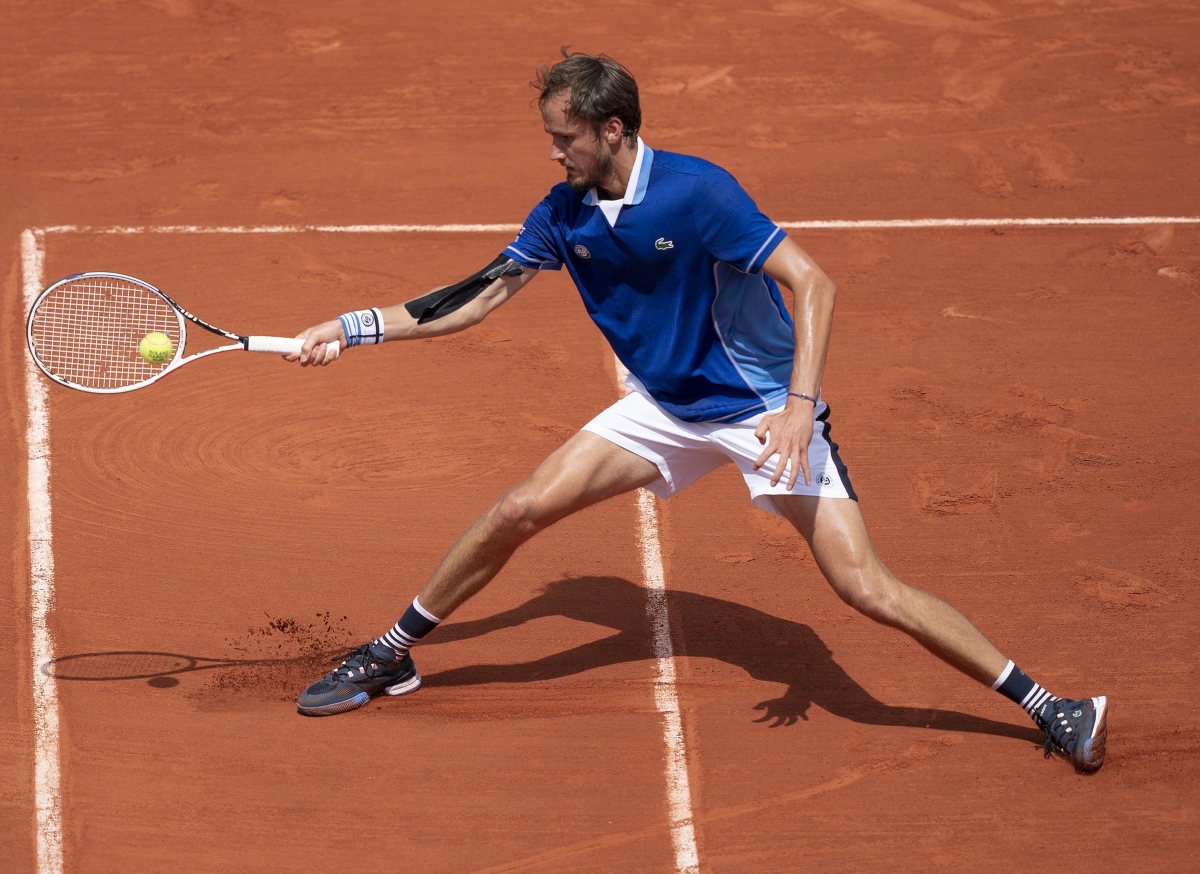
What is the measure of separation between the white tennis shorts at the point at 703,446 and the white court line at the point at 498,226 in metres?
3.82

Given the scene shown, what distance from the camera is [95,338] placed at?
6266 millimetres

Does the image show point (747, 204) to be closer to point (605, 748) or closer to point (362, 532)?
point (605, 748)

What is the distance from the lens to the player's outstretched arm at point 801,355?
15.1 ft

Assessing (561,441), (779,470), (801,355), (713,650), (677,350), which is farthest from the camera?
(561,441)

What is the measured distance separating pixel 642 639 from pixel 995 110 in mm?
5983

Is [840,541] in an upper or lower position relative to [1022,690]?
upper

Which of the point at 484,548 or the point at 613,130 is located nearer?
the point at 613,130

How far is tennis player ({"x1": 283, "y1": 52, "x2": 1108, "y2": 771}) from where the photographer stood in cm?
474

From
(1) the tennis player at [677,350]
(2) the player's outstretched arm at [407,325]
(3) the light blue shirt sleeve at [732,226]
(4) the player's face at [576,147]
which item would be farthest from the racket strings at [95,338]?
(3) the light blue shirt sleeve at [732,226]

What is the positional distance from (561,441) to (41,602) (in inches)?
102

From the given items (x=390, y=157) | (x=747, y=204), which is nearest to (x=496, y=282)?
(x=747, y=204)

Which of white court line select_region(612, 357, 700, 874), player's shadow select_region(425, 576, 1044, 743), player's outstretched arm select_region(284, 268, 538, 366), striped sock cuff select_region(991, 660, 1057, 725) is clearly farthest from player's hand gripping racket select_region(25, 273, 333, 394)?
striped sock cuff select_region(991, 660, 1057, 725)

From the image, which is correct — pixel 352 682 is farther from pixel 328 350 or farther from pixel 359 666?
pixel 328 350

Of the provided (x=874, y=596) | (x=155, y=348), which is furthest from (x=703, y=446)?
(x=155, y=348)
